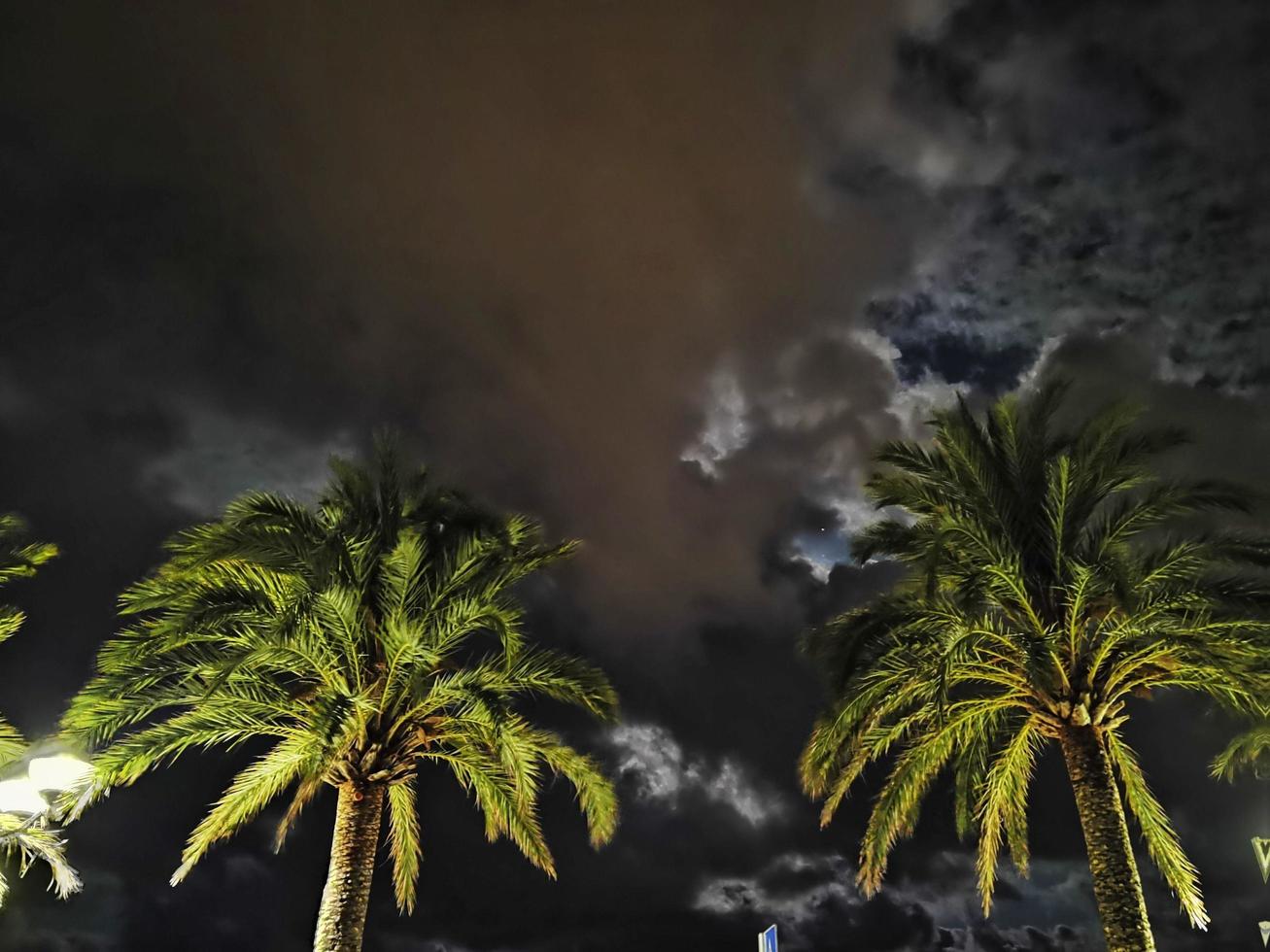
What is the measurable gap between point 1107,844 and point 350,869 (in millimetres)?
10684

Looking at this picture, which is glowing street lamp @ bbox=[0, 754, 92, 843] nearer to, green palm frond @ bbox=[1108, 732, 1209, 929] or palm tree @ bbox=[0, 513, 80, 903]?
palm tree @ bbox=[0, 513, 80, 903]

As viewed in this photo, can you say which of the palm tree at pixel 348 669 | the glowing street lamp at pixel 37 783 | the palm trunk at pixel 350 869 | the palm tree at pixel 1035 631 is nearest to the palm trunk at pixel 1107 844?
the palm tree at pixel 1035 631

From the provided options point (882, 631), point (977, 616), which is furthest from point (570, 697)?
point (977, 616)

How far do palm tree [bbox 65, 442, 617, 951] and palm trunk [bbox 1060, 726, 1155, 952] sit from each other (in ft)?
23.3

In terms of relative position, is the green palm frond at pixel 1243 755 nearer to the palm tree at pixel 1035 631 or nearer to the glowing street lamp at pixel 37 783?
the palm tree at pixel 1035 631

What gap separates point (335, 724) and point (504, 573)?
3.62 metres

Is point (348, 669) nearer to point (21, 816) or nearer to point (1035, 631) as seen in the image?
point (21, 816)

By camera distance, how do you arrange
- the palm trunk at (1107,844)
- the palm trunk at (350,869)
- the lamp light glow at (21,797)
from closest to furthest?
the lamp light glow at (21,797) < the palm trunk at (1107,844) < the palm trunk at (350,869)

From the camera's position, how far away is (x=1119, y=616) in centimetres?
1302

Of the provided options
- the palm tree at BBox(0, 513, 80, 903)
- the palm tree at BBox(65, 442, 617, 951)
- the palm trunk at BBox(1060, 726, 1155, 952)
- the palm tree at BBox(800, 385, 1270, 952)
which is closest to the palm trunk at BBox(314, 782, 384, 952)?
the palm tree at BBox(65, 442, 617, 951)

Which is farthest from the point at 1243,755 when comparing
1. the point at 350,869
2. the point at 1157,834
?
the point at 350,869

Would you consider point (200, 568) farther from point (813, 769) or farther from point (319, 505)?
point (813, 769)

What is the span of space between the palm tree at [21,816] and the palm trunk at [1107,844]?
1282 centimetres

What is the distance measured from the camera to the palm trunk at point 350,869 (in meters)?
12.5
